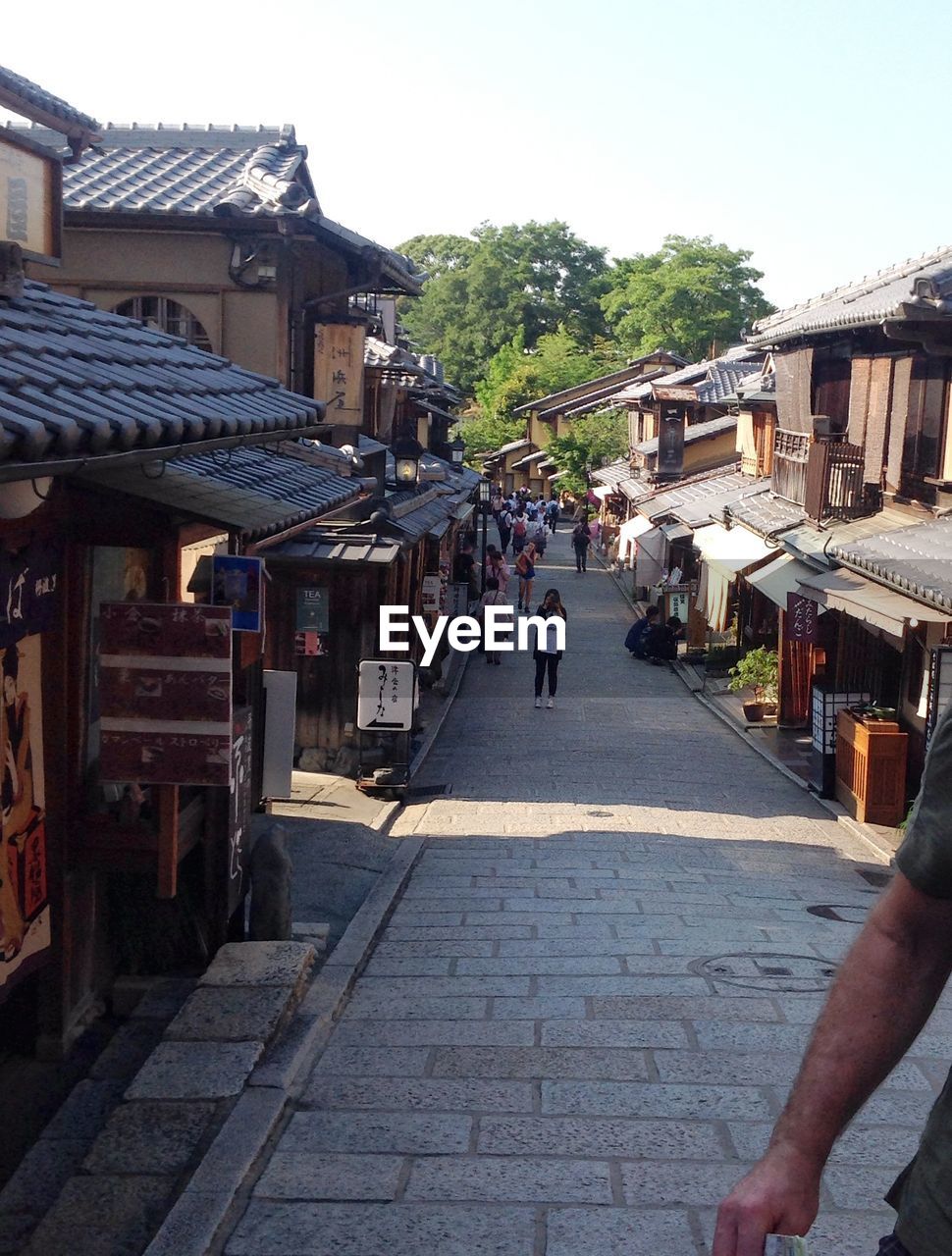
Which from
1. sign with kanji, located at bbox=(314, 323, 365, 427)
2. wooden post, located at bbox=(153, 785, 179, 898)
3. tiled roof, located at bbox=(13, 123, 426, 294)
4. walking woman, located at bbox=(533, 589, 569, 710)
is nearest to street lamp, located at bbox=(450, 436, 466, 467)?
walking woman, located at bbox=(533, 589, 569, 710)

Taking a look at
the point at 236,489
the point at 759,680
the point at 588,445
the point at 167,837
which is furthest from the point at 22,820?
the point at 588,445

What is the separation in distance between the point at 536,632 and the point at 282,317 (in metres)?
9.23

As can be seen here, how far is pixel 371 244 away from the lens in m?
17.8

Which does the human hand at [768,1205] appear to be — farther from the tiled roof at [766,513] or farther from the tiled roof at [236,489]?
the tiled roof at [766,513]

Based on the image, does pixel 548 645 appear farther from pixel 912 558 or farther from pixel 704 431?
pixel 704 431

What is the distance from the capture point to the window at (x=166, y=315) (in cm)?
1634

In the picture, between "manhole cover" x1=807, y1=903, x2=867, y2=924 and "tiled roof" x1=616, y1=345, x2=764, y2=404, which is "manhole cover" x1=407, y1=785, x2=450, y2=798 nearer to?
"manhole cover" x1=807, y1=903, x2=867, y2=924

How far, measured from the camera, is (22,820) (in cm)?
637

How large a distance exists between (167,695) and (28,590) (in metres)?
0.88

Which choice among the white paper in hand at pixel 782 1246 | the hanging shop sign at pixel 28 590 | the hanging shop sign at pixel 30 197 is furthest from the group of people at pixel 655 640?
the white paper in hand at pixel 782 1246

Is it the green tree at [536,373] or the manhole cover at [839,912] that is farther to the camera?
the green tree at [536,373]

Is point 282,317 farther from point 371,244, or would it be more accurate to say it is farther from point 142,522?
point 142,522

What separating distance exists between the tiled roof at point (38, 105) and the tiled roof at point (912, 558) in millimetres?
7870

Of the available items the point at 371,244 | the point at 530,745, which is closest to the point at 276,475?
the point at 371,244
